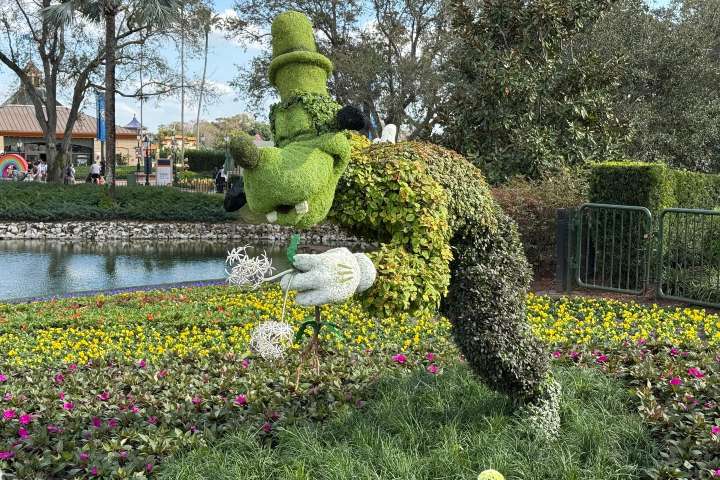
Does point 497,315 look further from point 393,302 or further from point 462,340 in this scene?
point 393,302

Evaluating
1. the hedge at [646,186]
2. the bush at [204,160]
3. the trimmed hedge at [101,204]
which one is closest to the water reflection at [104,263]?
the trimmed hedge at [101,204]

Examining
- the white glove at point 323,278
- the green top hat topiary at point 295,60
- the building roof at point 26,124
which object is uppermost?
the building roof at point 26,124

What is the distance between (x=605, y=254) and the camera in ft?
32.9

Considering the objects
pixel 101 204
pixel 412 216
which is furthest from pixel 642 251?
pixel 101 204

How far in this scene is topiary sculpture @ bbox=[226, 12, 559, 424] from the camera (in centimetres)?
343

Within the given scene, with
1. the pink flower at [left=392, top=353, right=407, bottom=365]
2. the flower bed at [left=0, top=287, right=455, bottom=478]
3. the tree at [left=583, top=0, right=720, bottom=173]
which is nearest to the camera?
the flower bed at [left=0, top=287, right=455, bottom=478]

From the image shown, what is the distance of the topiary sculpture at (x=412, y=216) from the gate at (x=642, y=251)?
17.2 ft

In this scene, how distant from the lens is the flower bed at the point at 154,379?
4172 mm

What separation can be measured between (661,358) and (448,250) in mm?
2813

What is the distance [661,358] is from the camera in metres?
5.66

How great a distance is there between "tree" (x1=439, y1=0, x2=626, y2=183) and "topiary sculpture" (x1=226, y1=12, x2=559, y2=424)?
8.54 metres

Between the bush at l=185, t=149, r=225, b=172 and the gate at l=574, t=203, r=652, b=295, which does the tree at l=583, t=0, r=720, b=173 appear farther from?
the bush at l=185, t=149, r=225, b=172

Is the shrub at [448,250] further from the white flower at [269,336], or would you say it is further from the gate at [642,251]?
the gate at [642,251]

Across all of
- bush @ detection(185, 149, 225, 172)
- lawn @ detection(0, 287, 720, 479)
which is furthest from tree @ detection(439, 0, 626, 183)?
bush @ detection(185, 149, 225, 172)
